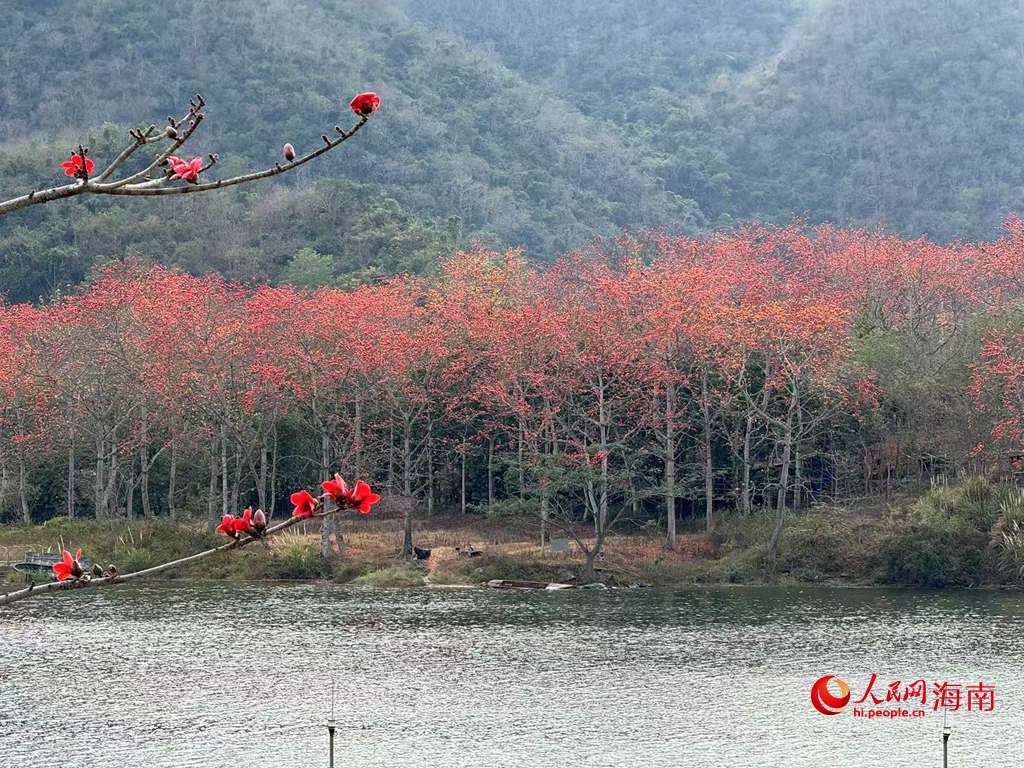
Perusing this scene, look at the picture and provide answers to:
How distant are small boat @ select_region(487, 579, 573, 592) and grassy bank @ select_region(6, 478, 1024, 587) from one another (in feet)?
1.53

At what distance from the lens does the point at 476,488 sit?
5275cm

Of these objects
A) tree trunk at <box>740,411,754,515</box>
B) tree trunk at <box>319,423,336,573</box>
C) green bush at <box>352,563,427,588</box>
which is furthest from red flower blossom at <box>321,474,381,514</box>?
tree trunk at <box>740,411,754,515</box>

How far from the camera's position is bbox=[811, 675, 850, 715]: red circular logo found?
2342cm

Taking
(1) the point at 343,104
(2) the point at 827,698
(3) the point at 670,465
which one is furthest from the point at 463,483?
(1) the point at 343,104

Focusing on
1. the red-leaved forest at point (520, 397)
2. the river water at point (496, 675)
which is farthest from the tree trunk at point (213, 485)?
the river water at point (496, 675)

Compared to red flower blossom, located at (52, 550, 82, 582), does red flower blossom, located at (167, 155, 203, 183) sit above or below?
above

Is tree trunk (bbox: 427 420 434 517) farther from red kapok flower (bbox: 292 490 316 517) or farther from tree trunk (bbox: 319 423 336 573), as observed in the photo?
red kapok flower (bbox: 292 490 316 517)

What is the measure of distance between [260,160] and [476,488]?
5746cm

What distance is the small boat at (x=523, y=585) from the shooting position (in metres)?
41.7

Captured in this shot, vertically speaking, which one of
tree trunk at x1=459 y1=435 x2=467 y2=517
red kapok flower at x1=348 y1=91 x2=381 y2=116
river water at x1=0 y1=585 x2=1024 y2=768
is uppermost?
red kapok flower at x1=348 y1=91 x2=381 y2=116

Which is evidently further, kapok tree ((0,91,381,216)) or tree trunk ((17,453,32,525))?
tree trunk ((17,453,32,525))

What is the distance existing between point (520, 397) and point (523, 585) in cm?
715

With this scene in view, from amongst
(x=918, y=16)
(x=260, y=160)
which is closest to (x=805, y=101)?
(x=918, y=16)

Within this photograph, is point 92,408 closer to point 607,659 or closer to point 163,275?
point 163,275
